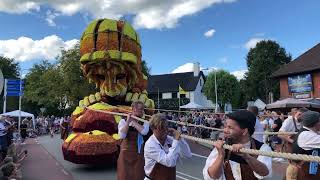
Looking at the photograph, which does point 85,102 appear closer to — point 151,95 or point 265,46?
point 265,46

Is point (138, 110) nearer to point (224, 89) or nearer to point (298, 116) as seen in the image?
point (298, 116)

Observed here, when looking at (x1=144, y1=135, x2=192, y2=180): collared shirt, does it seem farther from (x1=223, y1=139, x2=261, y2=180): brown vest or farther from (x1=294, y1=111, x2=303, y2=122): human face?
(x1=294, y1=111, x2=303, y2=122): human face

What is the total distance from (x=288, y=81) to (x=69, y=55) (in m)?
25.4

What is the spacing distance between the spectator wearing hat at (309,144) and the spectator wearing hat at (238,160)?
2.15 m

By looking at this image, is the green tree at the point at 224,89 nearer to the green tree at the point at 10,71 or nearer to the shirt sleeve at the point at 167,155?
the green tree at the point at 10,71

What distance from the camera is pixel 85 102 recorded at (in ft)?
42.5

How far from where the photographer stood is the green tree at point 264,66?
58.5 m

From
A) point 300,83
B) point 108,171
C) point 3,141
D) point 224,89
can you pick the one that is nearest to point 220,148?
point 108,171

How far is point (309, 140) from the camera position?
18.0ft

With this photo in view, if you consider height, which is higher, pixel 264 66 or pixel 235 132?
pixel 264 66

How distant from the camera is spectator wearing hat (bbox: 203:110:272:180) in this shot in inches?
133

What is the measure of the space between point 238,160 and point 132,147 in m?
4.10

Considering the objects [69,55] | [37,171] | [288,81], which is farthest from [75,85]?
[37,171]

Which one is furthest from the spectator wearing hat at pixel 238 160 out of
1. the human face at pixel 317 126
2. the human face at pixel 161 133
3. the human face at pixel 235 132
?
the human face at pixel 317 126
